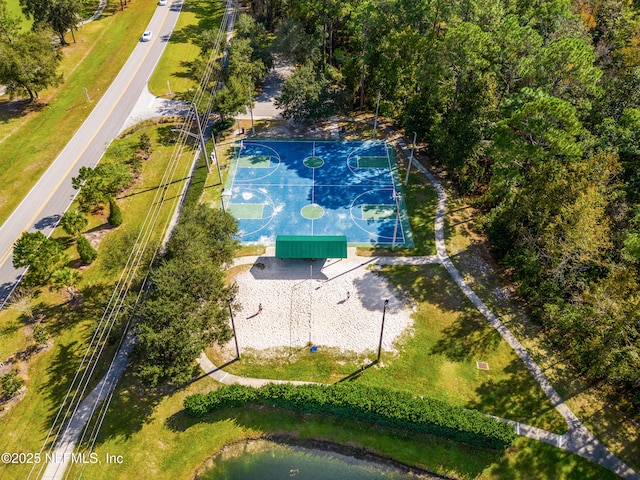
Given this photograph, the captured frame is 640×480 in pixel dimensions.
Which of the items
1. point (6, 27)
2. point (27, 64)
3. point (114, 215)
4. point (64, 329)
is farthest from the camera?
point (6, 27)

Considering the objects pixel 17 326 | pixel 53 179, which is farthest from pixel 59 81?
pixel 17 326

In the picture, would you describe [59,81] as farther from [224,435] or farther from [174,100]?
[224,435]

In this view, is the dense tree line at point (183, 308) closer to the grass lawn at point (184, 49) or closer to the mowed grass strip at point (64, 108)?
the mowed grass strip at point (64, 108)

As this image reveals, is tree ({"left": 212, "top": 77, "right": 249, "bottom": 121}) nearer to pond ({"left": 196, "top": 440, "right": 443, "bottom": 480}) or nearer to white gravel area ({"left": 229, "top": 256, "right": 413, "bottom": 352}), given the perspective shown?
white gravel area ({"left": 229, "top": 256, "right": 413, "bottom": 352})

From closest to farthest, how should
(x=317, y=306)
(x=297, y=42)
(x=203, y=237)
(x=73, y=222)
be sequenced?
(x=203, y=237), (x=317, y=306), (x=73, y=222), (x=297, y=42)

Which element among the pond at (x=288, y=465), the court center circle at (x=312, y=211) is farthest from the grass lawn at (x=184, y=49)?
the pond at (x=288, y=465)

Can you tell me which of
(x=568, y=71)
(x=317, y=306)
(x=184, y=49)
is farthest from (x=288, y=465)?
(x=184, y=49)

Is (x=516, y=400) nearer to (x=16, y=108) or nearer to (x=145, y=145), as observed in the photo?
(x=145, y=145)
